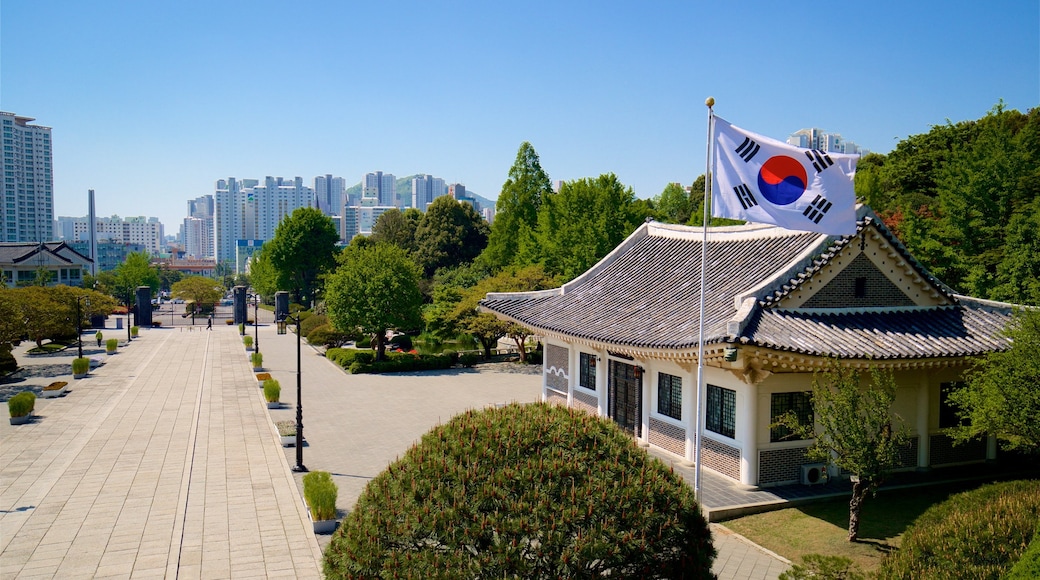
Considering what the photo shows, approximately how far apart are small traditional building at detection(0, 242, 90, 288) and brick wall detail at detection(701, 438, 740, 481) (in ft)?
229

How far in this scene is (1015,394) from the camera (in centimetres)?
1187

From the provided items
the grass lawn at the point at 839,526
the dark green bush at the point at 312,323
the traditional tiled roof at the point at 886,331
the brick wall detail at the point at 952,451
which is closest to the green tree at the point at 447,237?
the dark green bush at the point at 312,323

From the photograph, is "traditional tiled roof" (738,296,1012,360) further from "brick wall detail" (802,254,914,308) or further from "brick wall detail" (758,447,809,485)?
"brick wall detail" (758,447,809,485)

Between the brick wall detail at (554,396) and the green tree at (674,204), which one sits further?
the green tree at (674,204)

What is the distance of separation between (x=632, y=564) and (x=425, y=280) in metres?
54.0

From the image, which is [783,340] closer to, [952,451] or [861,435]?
[861,435]

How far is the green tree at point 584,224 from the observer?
40.2 meters

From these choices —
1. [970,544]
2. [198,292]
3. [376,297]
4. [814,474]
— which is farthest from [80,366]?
[198,292]

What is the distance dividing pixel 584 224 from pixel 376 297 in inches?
526

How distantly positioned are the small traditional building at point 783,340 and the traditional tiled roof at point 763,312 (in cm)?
4

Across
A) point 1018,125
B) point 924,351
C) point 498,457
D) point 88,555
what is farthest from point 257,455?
point 1018,125

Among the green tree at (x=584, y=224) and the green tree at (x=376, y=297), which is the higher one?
the green tree at (x=584, y=224)

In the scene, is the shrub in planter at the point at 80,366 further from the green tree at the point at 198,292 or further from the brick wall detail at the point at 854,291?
the green tree at the point at 198,292

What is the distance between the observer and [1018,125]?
117 feet
